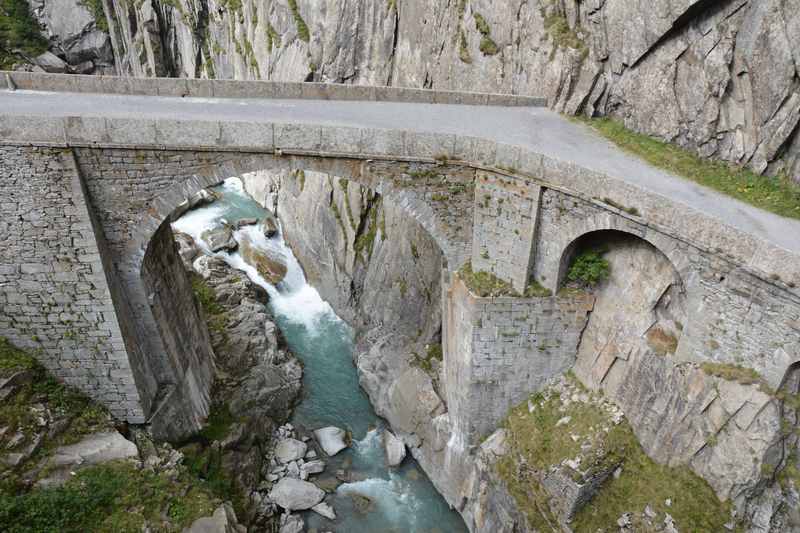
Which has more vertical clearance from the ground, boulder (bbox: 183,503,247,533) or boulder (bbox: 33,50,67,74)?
boulder (bbox: 33,50,67,74)

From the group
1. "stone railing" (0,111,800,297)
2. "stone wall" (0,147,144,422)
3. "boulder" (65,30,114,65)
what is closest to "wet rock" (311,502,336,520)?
"stone wall" (0,147,144,422)

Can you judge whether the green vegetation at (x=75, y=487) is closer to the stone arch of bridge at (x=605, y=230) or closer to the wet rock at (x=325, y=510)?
the wet rock at (x=325, y=510)

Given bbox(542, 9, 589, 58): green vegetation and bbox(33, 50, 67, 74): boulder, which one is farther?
bbox(33, 50, 67, 74): boulder

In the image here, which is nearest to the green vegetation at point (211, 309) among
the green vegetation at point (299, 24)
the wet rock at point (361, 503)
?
the wet rock at point (361, 503)

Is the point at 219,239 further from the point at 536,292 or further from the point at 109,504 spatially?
the point at 536,292

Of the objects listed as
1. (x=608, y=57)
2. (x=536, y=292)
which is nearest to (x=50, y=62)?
(x=608, y=57)

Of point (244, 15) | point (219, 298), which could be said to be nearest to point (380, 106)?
point (219, 298)

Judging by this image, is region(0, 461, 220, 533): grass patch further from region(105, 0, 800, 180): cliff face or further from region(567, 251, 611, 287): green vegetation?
region(105, 0, 800, 180): cliff face
